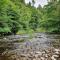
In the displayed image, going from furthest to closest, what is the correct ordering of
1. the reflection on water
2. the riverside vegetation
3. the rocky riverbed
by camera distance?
the reflection on water
the riverside vegetation
the rocky riverbed

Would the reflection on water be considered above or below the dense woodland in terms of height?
below

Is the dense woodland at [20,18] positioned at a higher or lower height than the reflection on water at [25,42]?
higher

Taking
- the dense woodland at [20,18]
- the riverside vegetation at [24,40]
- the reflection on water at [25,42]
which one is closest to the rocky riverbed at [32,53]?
the riverside vegetation at [24,40]

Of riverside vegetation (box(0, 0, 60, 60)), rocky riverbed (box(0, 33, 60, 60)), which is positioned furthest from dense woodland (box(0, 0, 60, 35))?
rocky riverbed (box(0, 33, 60, 60))

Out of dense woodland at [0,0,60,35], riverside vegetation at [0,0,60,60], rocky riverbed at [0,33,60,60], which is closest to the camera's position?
rocky riverbed at [0,33,60,60]

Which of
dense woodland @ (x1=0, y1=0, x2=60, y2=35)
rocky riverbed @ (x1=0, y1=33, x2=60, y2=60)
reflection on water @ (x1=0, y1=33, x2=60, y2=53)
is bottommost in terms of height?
reflection on water @ (x1=0, y1=33, x2=60, y2=53)

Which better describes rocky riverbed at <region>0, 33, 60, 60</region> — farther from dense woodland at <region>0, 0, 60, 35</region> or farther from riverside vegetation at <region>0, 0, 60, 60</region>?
dense woodland at <region>0, 0, 60, 35</region>

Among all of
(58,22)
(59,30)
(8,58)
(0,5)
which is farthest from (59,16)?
(8,58)

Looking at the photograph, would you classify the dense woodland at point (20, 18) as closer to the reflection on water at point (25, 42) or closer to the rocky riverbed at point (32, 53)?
the reflection on water at point (25, 42)

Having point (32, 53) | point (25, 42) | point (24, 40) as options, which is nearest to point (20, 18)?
point (24, 40)

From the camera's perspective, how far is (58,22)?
26.2 meters

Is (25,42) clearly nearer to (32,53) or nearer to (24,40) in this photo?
(24,40)

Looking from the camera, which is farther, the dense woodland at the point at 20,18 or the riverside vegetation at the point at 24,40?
the dense woodland at the point at 20,18

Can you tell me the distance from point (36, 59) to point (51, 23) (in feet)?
64.5
